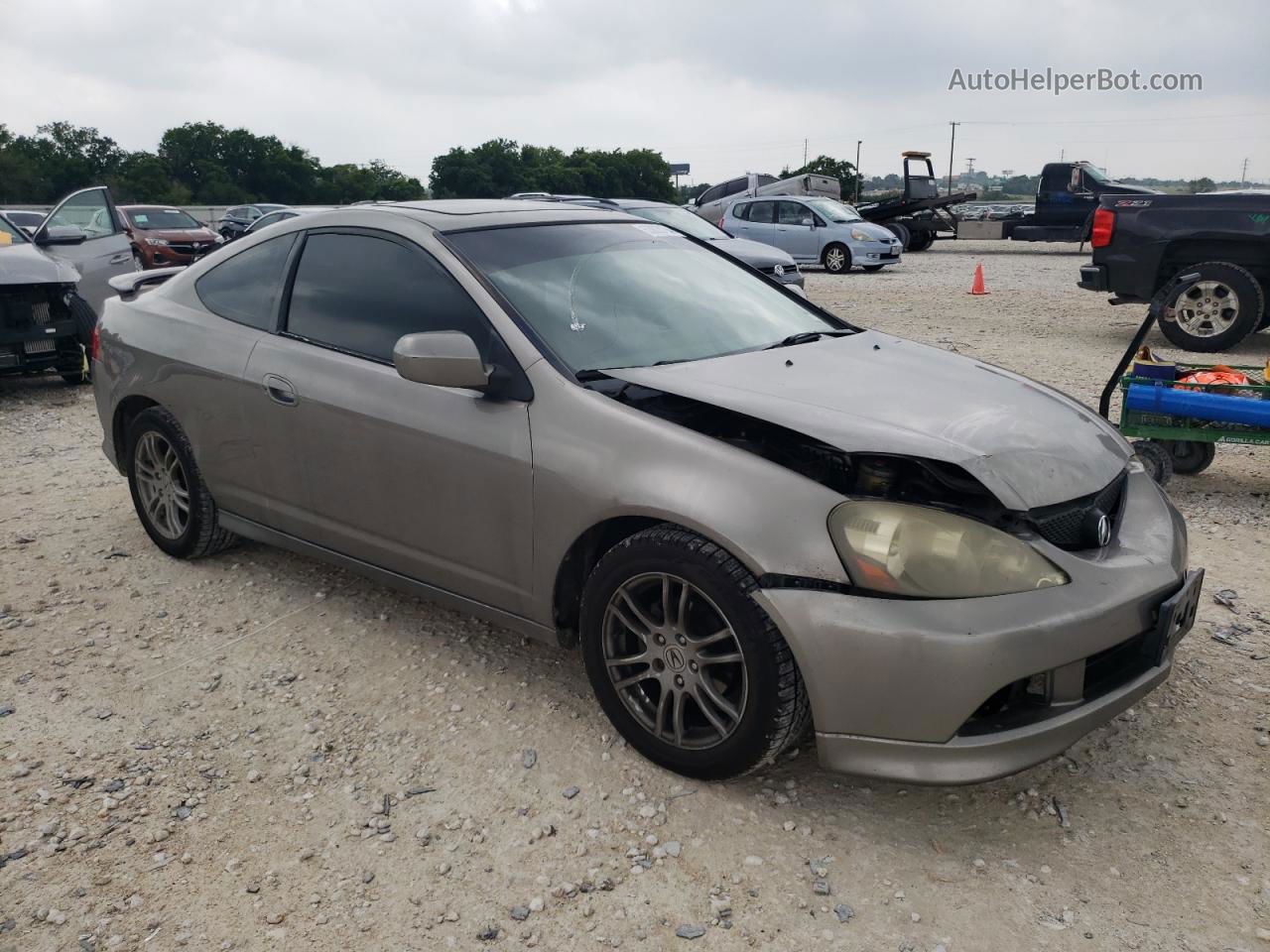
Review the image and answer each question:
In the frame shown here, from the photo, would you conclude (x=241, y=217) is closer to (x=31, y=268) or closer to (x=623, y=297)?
(x=31, y=268)

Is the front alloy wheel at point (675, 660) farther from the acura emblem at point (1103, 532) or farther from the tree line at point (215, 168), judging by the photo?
the tree line at point (215, 168)

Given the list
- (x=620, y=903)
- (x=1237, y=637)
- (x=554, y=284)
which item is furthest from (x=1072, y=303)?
(x=620, y=903)

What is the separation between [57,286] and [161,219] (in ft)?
40.9

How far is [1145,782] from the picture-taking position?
285cm

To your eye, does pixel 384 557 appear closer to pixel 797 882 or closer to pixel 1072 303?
pixel 797 882

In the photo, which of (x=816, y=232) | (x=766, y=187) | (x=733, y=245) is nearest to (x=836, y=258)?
(x=816, y=232)

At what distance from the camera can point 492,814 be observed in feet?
9.09

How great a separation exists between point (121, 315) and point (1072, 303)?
12.4 metres

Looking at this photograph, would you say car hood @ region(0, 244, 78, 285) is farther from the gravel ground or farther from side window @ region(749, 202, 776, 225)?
side window @ region(749, 202, 776, 225)

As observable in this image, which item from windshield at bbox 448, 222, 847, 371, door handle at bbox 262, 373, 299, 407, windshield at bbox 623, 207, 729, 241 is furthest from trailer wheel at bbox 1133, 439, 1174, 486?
windshield at bbox 623, 207, 729, 241

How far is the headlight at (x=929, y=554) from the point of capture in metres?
2.43

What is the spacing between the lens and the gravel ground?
7.75 feet

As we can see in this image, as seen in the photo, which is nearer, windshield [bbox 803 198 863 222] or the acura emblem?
the acura emblem

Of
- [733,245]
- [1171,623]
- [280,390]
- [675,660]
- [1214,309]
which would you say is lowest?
[675,660]
